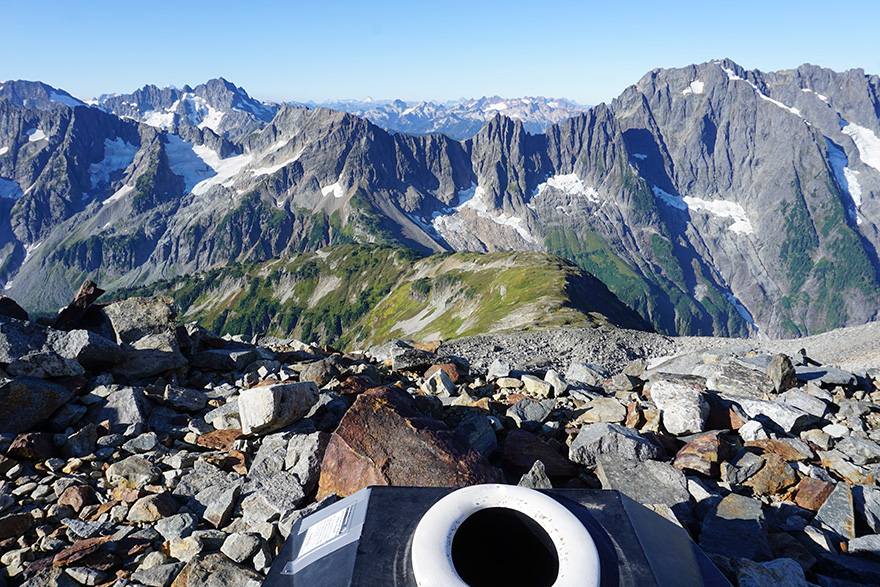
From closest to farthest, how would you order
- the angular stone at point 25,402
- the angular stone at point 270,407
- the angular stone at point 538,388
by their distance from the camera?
1. the angular stone at point 25,402
2. the angular stone at point 270,407
3. the angular stone at point 538,388

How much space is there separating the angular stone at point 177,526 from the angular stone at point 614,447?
7.13 meters

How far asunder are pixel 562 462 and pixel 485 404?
10.7 ft

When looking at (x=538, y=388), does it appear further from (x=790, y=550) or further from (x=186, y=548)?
(x=186, y=548)

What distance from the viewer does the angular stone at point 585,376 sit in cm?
1628

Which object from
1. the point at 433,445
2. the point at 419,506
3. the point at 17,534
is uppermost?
the point at 419,506

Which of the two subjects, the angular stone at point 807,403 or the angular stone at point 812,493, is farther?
the angular stone at point 807,403

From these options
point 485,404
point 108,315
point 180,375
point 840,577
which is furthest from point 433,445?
point 108,315

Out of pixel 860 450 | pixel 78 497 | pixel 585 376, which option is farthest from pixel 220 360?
pixel 860 450

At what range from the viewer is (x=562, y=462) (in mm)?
9047

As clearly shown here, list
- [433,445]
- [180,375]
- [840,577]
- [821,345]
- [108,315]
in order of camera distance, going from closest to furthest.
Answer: [840,577], [433,445], [180,375], [108,315], [821,345]

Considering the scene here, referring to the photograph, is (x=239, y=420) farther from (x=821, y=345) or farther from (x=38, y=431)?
(x=821, y=345)

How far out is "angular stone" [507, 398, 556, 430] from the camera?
37.0 feet

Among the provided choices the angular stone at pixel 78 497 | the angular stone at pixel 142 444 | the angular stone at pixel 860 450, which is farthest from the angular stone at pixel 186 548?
the angular stone at pixel 860 450

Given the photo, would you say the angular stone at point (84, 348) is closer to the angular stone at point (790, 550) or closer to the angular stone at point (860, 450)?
the angular stone at point (790, 550)
